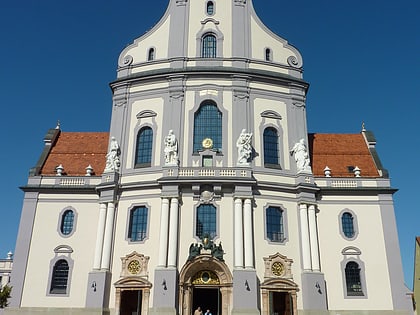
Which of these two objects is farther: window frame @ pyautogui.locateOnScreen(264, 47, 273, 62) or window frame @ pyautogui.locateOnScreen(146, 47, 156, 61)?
window frame @ pyautogui.locateOnScreen(146, 47, 156, 61)

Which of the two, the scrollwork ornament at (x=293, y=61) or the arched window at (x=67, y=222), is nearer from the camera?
the arched window at (x=67, y=222)

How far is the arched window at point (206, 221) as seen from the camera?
28328 mm

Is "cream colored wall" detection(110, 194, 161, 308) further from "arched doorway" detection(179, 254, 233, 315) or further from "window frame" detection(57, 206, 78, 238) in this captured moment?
"window frame" detection(57, 206, 78, 238)

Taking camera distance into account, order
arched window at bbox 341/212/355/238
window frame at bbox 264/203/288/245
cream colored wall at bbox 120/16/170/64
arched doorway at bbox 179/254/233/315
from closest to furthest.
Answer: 1. arched doorway at bbox 179/254/233/315
2. window frame at bbox 264/203/288/245
3. arched window at bbox 341/212/355/238
4. cream colored wall at bbox 120/16/170/64

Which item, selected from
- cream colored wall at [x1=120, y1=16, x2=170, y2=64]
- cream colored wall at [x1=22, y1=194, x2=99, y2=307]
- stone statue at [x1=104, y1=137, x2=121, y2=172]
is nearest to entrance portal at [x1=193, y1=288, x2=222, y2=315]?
cream colored wall at [x1=22, y1=194, x2=99, y2=307]

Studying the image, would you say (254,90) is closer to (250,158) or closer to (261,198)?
(250,158)

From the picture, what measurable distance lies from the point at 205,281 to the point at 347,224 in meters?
10.5

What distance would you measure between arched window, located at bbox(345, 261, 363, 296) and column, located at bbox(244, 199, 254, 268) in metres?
6.73

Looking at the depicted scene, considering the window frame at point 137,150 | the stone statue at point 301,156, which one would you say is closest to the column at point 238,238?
the stone statue at point 301,156

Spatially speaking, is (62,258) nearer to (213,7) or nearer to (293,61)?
(213,7)

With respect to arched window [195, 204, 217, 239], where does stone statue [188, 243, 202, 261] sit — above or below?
below

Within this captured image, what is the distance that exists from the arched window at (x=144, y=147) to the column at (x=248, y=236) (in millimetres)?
7463

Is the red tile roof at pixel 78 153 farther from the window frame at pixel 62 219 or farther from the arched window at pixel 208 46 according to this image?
the arched window at pixel 208 46

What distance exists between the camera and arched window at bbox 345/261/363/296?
94.0ft
